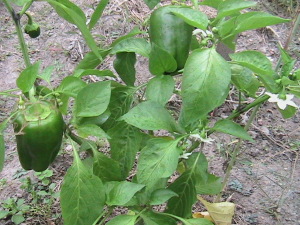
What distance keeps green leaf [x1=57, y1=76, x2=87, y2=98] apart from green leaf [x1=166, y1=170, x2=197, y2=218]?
0.31m

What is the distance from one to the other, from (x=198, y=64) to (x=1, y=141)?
0.42 m

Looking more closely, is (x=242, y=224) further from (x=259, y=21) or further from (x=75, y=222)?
(x=259, y=21)

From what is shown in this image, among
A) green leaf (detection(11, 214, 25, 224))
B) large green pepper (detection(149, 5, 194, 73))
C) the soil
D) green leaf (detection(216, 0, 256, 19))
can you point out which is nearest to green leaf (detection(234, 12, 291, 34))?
green leaf (detection(216, 0, 256, 19))

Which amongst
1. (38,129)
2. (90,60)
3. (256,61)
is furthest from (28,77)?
(256,61)

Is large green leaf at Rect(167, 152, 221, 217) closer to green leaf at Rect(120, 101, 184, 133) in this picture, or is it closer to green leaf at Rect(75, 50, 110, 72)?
green leaf at Rect(120, 101, 184, 133)

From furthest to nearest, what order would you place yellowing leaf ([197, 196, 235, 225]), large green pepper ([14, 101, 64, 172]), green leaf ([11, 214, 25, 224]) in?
1. green leaf ([11, 214, 25, 224])
2. yellowing leaf ([197, 196, 235, 225])
3. large green pepper ([14, 101, 64, 172])

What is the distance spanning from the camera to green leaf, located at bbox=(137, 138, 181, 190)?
0.90m

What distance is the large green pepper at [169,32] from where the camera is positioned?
0.96 m

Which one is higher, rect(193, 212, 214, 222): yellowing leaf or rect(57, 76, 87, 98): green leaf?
rect(57, 76, 87, 98): green leaf

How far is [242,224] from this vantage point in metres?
1.52

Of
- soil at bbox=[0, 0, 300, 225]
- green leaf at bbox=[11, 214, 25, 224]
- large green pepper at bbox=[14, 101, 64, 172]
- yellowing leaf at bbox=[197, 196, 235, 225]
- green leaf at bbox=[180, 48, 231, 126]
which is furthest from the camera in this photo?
soil at bbox=[0, 0, 300, 225]

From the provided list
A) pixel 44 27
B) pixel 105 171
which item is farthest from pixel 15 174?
pixel 44 27

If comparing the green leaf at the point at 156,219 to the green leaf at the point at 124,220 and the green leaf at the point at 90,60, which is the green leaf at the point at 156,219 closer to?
the green leaf at the point at 124,220

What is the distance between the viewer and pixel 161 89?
937mm
